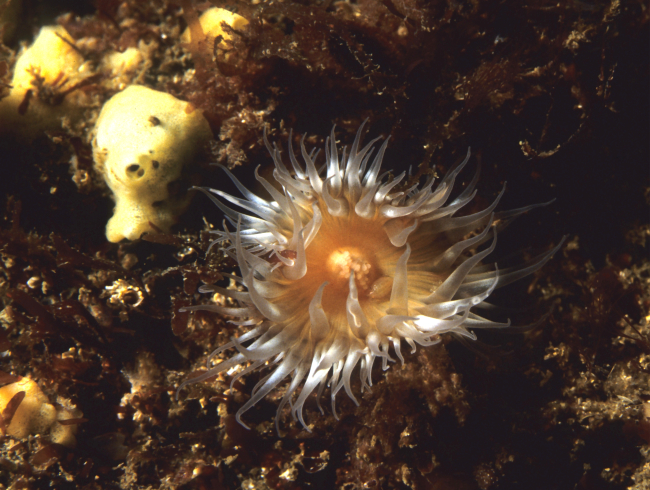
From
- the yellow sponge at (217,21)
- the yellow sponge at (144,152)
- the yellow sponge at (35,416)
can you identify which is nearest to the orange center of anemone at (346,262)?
the yellow sponge at (144,152)

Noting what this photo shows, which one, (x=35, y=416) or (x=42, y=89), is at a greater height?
(x=42, y=89)

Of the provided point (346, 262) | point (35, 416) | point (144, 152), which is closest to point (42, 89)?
point (144, 152)

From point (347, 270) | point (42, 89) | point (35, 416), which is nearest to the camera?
point (347, 270)

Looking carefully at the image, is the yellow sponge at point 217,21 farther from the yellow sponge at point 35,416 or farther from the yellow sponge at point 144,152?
the yellow sponge at point 35,416

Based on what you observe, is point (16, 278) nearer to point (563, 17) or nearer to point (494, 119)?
point (494, 119)

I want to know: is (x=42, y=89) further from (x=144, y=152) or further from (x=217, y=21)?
(x=217, y=21)

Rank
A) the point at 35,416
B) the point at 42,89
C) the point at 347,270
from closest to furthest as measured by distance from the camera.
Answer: the point at 347,270 → the point at 35,416 → the point at 42,89

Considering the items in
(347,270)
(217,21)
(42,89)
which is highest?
(217,21)

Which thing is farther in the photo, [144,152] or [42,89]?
[42,89]
